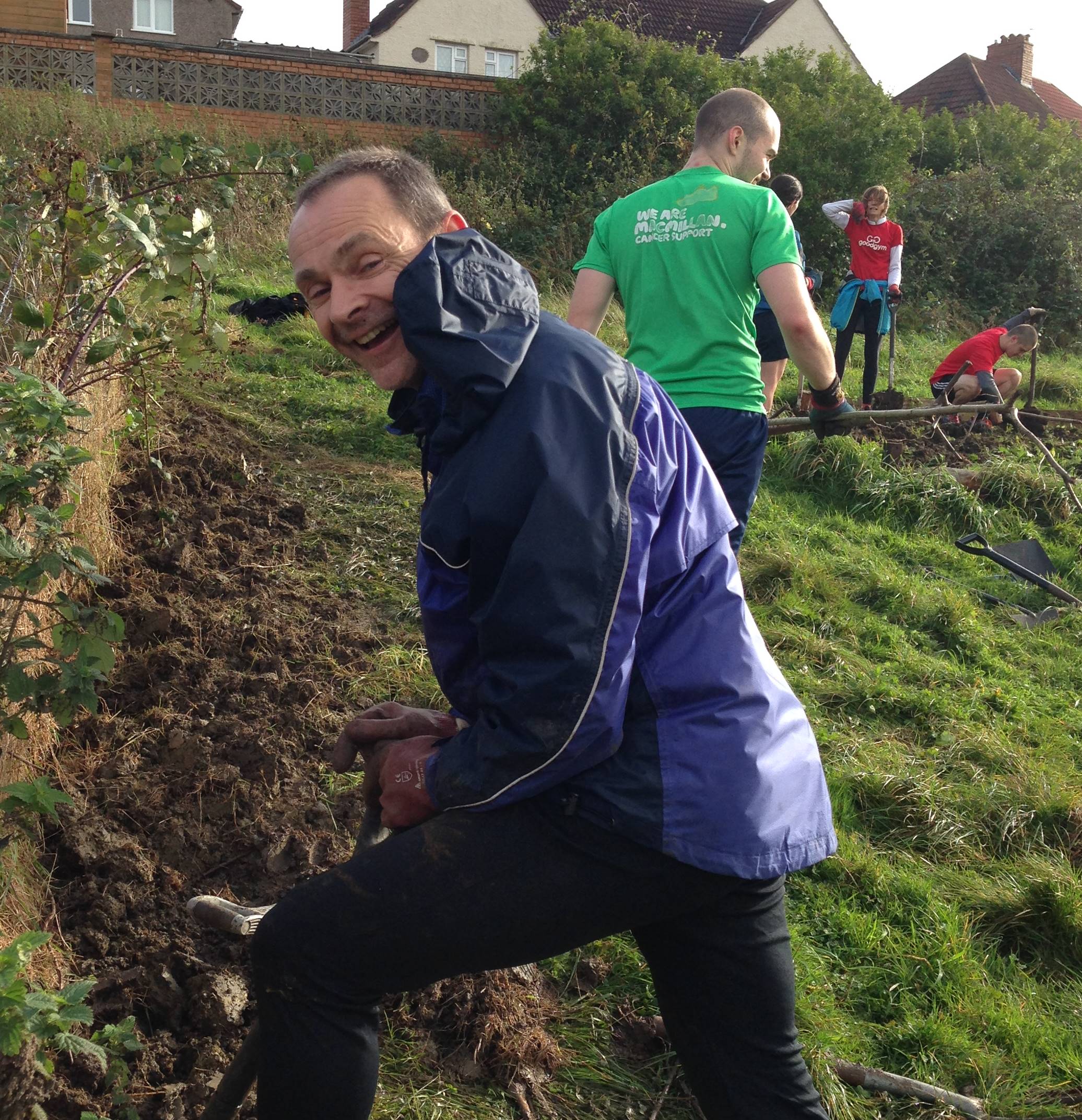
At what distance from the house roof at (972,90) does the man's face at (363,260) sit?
3337 cm

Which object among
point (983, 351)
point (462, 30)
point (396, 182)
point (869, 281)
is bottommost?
point (396, 182)

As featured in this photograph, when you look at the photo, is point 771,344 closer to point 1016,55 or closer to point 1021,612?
point 1021,612

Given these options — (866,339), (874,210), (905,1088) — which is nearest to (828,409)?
(905,1088)

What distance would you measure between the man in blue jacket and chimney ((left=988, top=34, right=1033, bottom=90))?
38.3 meters

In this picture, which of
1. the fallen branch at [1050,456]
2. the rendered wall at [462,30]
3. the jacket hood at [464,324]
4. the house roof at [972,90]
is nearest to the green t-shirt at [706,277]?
the jacket hood at [464,324]

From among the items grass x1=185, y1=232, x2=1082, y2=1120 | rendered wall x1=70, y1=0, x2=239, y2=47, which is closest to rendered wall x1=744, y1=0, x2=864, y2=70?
rendered wall x1=70, y1=0, x2=239, y2=47

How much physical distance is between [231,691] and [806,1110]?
2496 mm

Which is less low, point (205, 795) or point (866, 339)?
point (866, 339)

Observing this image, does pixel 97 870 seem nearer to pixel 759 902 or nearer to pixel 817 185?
pixel 759 902

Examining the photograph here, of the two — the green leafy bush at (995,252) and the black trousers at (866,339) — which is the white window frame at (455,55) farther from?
the black trousers at (866,339)

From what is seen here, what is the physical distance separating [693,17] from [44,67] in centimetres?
1992

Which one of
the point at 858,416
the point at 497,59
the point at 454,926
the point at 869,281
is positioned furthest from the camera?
the point at 497,59

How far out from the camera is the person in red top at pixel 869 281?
389 inches

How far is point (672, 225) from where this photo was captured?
3.65 meters
